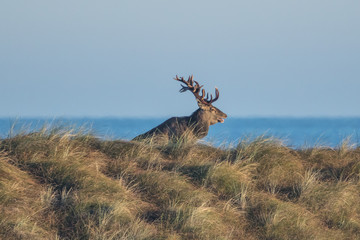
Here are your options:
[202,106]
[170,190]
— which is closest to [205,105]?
[202,106]

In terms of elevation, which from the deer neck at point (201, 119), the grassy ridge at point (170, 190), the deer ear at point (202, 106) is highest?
the deer ear at point (202, 106)

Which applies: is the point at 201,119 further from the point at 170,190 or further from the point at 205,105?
the point at 170,190

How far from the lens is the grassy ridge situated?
6734mm

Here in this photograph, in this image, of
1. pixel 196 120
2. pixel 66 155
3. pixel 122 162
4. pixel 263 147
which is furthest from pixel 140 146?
pixel 196 120

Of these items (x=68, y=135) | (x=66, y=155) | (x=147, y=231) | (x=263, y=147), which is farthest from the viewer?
(x=263, y=147)

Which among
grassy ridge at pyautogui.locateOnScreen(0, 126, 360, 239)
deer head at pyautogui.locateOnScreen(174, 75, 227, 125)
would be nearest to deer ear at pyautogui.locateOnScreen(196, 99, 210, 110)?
deer head at pyautogui.locateOnScreen(174, 75, 227, 125)

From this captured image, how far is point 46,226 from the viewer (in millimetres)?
6609

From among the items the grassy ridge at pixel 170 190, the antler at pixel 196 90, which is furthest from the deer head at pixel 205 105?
the grassy ridge at pixel 170 190

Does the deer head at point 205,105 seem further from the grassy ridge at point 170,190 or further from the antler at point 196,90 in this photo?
the grassy ridge at point 170,190

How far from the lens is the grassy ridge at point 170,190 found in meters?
6.73

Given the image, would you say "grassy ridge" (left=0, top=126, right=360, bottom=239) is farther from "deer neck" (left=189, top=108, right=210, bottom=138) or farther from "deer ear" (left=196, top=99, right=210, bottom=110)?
"deer ear" (left=196, top=99, right=210, bottom=110)

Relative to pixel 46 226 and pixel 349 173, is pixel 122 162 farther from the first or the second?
pixel 349 173

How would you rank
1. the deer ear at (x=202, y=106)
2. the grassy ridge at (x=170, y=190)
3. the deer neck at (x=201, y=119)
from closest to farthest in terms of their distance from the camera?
the grassy ridge at (x=170, y=190) < the deer neck at (x=201, y=119) < the deer ear at (x=202, y=106)

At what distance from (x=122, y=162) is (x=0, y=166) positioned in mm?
1627
